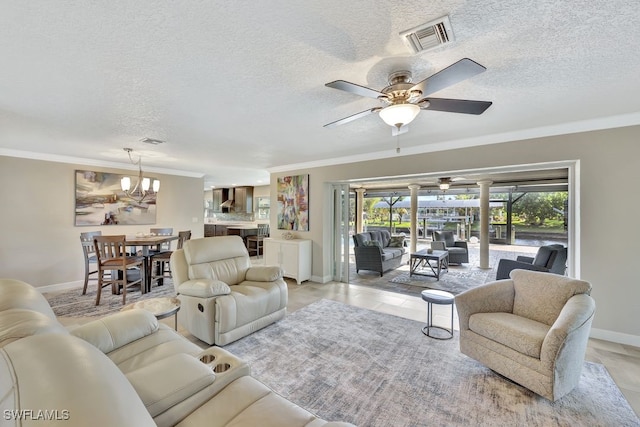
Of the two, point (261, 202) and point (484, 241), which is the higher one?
point (261, 202)

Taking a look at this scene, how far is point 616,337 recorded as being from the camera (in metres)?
2.86

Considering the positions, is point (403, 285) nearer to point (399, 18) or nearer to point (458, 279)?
→ point (458, 279)

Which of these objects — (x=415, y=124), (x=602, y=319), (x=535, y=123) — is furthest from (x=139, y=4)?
(x=602, y=319)

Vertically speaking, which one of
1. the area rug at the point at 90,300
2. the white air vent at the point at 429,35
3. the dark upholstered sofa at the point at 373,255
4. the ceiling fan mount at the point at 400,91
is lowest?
the area rug at the point at 90,300

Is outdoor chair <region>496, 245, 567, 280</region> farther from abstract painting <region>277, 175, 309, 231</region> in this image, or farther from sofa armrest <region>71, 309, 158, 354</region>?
sofa armrest <region>71, 309, 158, 354</region>

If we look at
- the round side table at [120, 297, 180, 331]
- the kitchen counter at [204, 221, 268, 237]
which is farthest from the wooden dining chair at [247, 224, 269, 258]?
the round side table at [120, 297, 180, 331]

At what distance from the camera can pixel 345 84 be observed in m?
1.64

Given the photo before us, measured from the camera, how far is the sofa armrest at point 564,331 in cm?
187

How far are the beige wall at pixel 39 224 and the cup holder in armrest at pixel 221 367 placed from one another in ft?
17.1

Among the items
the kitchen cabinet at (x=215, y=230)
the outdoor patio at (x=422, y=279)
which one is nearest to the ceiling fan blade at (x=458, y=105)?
the outdoor patio at (x=422, y=279)

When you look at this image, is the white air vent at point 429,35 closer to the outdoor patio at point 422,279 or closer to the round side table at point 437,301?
the round side table at point 437,301

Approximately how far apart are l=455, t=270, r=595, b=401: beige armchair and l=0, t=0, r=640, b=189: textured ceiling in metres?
1.71

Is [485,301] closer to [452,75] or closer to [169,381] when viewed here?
[452,75]

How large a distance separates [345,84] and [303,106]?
991mm
